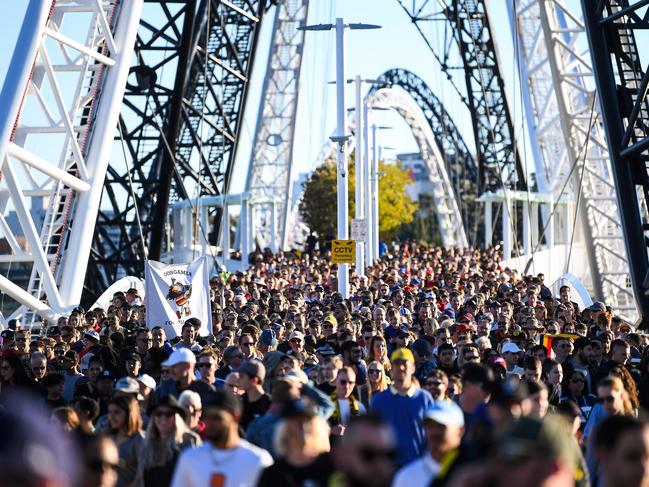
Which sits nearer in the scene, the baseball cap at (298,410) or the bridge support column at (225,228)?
the baseball cap at (298,410)

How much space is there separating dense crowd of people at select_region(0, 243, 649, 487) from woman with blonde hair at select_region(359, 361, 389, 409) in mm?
14

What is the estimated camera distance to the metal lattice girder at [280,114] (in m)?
72.7

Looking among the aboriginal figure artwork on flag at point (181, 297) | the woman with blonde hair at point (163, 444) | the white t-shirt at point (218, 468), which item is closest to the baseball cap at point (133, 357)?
the woman with blonde hair at point (163, 444)

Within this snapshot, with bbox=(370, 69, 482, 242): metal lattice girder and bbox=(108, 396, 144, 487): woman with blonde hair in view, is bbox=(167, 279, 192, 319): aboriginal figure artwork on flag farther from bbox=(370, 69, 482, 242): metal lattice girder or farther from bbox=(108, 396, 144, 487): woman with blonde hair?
bbox=(370, 69, 482, 242): metal lattice girder

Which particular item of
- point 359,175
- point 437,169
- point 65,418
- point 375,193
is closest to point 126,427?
point 65,418

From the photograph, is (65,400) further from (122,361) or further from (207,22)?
(207,22)

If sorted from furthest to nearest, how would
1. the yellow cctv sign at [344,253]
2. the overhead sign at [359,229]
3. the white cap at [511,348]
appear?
1. the overhead sign at [359,229]
2. the yellow cctv sign at [344,253]
3. the white cap at [511,348]

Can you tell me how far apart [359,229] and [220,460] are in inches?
1040

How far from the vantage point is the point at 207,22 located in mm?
47344

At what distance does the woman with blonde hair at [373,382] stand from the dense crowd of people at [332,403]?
0.01m

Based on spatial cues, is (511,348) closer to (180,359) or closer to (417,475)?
(180,359)

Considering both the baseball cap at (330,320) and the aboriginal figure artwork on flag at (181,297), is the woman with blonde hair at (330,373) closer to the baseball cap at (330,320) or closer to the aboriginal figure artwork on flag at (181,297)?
the baseball cap at (330,320)

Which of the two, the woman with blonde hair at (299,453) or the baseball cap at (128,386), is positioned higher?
the baseball cap at (128,386)

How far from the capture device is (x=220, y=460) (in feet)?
23.4
